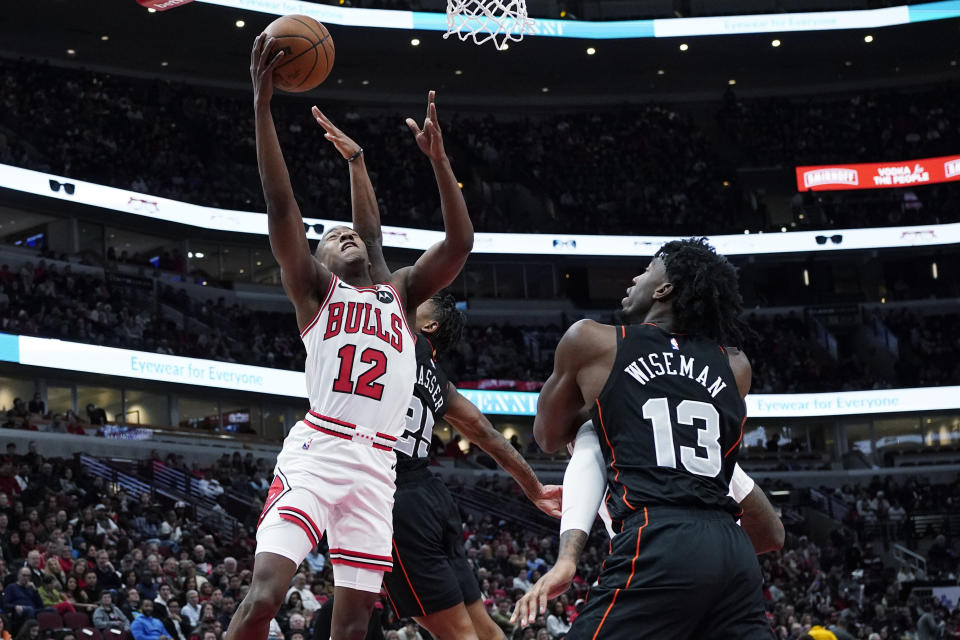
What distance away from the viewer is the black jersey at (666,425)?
3764 mm

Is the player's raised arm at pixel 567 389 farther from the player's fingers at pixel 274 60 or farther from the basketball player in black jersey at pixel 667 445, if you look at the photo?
the player's fingers at pixel 274 60

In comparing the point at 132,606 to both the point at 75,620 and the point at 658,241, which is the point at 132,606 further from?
the point at 658,241

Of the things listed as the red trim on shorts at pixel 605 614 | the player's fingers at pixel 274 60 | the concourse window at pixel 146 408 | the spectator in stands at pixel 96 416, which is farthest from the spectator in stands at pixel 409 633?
the concourse window at pixel 146 408

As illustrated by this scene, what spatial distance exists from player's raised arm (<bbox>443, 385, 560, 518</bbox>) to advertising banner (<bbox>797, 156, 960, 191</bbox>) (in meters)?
31.8

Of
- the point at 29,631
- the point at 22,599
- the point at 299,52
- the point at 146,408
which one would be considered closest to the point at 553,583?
the point at 299,52

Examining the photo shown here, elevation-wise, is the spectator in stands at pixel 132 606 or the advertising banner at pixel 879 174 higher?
the advertising banner at pixel 879 174

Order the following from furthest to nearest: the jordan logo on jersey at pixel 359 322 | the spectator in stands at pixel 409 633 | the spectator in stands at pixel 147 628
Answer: the spectator in stands at pixel 409 633, the spectator in stands at pixel 147 628, the jordan logo on jersey at pixel 359 322

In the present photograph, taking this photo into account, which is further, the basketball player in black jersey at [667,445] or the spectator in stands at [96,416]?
the spectator in stands at [96,416]

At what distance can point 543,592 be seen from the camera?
11.9ft

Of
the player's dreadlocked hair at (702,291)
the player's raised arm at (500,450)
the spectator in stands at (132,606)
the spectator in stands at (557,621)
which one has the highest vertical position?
the player's dreadlocked hair at (702,291)

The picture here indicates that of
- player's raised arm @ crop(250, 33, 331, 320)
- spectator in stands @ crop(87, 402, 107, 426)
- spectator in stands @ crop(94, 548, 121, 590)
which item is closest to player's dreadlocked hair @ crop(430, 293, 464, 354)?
player's raised arm @ crop(250, 33, 331, 320)

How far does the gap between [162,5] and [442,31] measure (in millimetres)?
22289

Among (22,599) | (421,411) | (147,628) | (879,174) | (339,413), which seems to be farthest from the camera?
(879,174)

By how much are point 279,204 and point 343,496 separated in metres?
1.28
